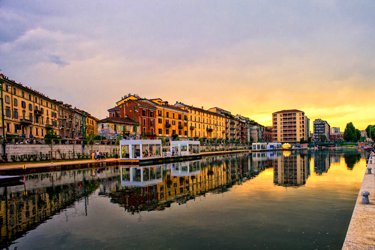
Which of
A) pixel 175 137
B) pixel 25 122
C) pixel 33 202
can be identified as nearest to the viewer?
pixel 33 202

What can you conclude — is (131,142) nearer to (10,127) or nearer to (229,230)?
(10,127)

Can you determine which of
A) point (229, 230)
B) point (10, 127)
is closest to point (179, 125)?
point (10, 127)

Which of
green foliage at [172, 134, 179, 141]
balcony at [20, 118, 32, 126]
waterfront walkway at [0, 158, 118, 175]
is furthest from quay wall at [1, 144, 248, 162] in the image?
green foliage at [172, 134, 179, 141]

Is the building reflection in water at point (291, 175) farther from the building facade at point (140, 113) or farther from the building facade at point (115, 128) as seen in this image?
the building facade at point (140, 113)

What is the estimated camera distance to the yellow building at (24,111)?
62688 mm

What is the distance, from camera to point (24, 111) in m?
70.4

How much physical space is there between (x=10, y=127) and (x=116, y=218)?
58790 millimetres

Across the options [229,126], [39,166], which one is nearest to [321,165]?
[39,166]

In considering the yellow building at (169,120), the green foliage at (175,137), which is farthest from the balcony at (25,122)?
the green foliage at (175,137)

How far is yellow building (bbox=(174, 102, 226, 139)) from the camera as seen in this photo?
117 m

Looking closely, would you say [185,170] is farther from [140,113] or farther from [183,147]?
[140,113]

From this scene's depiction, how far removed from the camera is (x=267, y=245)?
11836mm

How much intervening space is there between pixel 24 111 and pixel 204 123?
7653cm

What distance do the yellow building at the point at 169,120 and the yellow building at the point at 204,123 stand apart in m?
4.38
